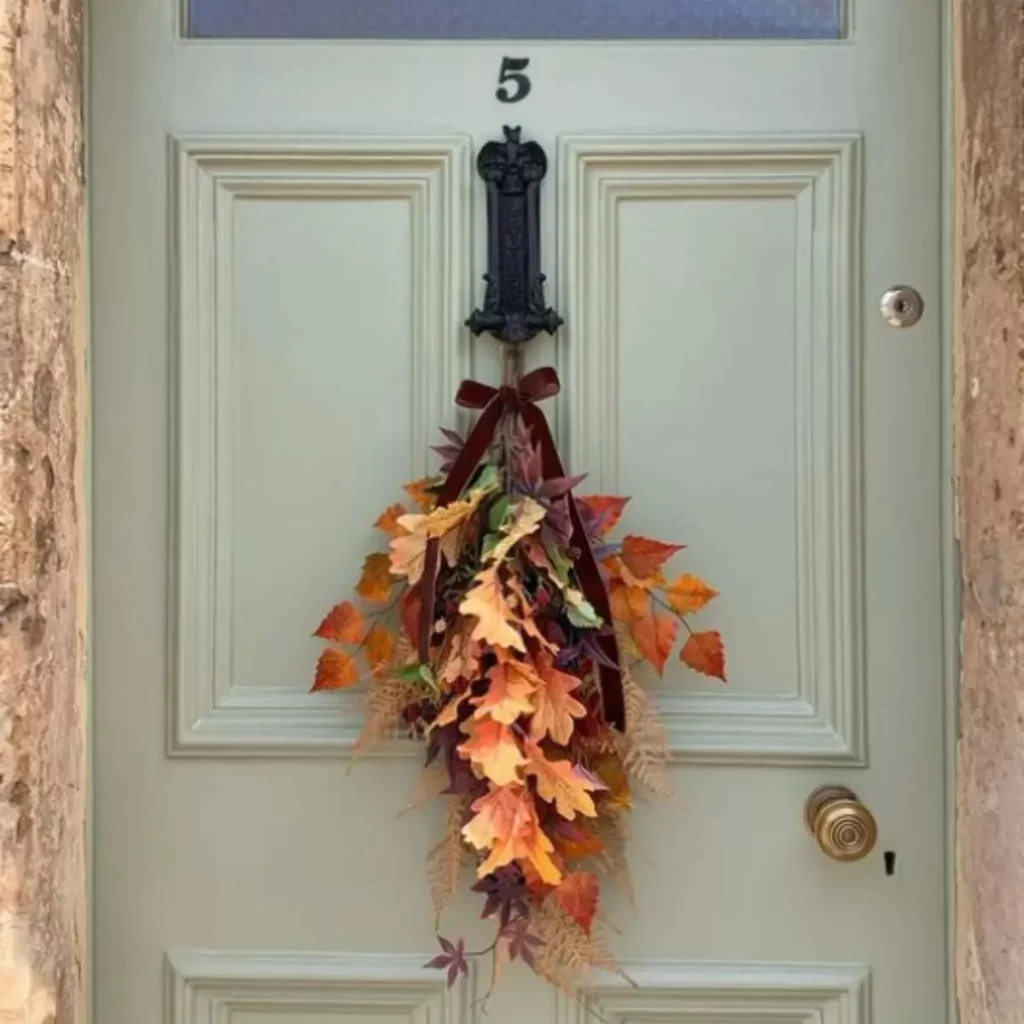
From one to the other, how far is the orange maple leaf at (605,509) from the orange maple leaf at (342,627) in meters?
0.24

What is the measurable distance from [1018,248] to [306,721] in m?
0.78

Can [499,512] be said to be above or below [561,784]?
above

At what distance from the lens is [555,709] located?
888mm

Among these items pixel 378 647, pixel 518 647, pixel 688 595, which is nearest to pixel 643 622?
pixel 688 595

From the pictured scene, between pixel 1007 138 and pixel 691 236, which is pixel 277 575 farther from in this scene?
pixel 1007 138

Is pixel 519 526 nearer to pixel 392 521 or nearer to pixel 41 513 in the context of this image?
pixel 392 521

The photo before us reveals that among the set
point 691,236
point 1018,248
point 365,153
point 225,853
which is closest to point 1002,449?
point 1018,248

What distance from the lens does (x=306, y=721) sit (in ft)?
3.37

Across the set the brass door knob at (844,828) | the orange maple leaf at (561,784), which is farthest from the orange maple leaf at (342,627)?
the brass door knob at (844,828)

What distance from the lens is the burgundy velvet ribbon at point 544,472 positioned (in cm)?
91

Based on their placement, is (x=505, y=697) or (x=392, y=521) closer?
(x=505, y=697)

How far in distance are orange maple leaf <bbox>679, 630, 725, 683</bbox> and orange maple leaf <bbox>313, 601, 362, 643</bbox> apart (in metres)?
0.31

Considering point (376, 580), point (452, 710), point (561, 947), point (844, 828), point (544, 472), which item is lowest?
point (561, 947)

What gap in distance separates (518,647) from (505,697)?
0.05 m
